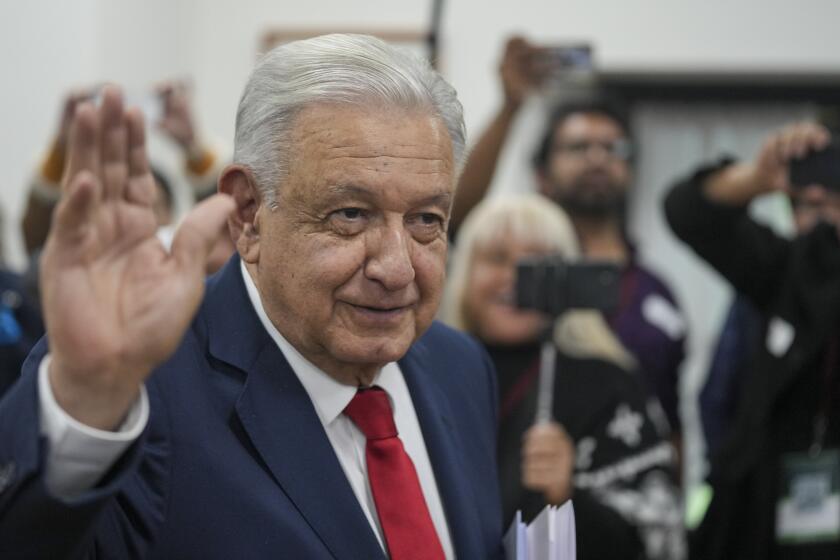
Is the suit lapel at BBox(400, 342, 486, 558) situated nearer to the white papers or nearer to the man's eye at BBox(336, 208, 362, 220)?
the white papers

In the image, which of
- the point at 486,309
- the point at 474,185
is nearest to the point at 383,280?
the point at 486,309

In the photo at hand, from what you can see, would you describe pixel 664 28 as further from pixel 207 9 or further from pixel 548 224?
pixel 548 224

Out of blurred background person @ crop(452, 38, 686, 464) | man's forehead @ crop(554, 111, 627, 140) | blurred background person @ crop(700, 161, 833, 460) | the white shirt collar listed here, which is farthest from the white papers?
man's forehead @ crop(554, 111, 627, 140)

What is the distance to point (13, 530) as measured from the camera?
3.39 ft

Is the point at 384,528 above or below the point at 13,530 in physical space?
below

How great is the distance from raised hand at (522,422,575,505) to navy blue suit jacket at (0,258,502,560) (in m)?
0.80

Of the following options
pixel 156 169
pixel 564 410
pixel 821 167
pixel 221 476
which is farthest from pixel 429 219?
pixel 156 169

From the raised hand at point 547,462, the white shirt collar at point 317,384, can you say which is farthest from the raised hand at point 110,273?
the raised hand at point 547,462

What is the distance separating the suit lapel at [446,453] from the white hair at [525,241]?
116cm

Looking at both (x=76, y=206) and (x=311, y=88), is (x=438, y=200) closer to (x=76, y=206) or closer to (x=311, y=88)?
(x=311, y=88)

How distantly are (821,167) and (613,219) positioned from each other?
4.57ft

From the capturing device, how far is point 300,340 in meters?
1.45

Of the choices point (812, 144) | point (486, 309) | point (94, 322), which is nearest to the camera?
point (94, 322)

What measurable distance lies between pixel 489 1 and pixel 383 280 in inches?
176
